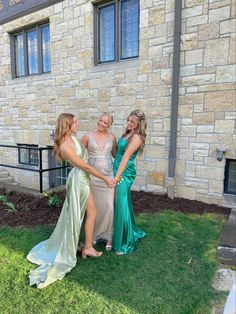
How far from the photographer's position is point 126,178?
9.42 feet

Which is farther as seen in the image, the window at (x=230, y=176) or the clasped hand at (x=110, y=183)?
the window at (x=230, y=176)

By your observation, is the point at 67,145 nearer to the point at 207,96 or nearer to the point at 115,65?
the point at 207,96

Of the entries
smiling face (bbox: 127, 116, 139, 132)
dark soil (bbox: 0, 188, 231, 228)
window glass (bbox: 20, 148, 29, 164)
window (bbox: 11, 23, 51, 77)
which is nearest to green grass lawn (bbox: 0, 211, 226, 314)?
dark soil (bbox: 0, 188, 231, 228)

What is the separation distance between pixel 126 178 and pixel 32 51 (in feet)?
18.7

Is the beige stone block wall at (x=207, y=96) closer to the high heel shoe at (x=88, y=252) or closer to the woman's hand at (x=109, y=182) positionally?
the woman's hand at (x=109, y=182)

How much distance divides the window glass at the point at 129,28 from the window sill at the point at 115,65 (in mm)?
213

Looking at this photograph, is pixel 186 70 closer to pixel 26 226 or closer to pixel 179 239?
pixel 179 239

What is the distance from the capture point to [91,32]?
17.8 feet

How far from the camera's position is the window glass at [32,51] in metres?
6.79

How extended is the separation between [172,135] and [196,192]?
1122 mm

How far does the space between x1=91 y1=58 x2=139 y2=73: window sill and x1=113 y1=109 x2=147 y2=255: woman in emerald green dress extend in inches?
101

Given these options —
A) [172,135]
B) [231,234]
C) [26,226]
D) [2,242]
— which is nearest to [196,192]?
[172,135]

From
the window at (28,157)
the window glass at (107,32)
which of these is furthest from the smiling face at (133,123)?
the window at (28,157)

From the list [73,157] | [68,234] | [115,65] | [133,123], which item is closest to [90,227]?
[68,234]
